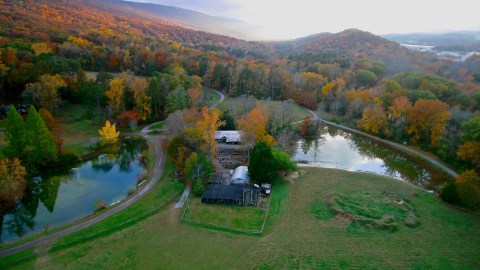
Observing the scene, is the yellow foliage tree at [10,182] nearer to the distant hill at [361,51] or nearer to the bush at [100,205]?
the bush at [100,205]

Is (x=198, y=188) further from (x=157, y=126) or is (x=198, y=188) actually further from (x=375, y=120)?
(x=375, y=120)

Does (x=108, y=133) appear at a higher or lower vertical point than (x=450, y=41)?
lower

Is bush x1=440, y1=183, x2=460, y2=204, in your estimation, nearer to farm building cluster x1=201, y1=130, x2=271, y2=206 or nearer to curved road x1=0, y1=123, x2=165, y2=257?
farm building cluster x1=201, y1=130, x2=271, y2=206

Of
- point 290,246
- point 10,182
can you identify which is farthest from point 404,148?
point 10,182

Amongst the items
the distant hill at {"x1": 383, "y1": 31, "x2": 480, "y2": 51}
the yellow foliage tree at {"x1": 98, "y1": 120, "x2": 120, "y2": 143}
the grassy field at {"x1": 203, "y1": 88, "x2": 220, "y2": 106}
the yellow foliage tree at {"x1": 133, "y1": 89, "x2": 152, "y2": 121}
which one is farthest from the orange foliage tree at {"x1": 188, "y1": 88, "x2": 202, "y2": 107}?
the distant hill at {"x1": 383, "y1": 31, "x2": 480, "y2": 51}

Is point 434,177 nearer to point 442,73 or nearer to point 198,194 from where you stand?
point 198,194

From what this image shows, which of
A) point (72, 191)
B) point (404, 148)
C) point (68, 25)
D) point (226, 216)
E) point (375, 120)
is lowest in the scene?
point (72, 191)

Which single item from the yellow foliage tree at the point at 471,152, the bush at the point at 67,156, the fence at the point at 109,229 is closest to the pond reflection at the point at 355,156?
the yellow foliage tree at the point at 471,152

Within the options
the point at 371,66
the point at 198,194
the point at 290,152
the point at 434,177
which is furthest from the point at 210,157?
the point at 371,66
